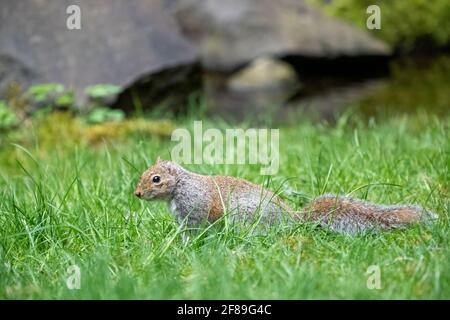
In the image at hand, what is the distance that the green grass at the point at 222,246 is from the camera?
2.55m

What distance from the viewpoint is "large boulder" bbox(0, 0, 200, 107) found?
647cm

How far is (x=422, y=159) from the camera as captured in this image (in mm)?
4188

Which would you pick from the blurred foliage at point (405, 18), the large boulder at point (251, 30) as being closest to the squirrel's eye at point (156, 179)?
the large boulder at point (251, 30)

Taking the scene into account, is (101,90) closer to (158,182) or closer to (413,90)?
(158,182)

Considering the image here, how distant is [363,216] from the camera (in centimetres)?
310

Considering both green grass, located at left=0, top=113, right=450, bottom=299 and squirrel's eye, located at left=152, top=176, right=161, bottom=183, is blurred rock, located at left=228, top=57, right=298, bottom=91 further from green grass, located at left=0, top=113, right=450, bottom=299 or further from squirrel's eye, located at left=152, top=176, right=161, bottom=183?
squirrel's eye, located at left=152, top=176, right=161, bottom=183

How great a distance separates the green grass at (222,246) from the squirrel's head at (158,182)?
0.37 feet

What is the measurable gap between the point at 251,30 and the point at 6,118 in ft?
15.6

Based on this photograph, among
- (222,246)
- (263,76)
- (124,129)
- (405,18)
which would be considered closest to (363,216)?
(222,246)

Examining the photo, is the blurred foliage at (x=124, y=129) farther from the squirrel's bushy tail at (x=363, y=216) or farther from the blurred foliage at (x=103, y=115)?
the squirrel's bushy tail at (x=363, y=216)

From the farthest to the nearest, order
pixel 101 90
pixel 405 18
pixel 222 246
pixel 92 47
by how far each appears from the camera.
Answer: pixel 405 18, pixel 92 47, pixel 101 90, pixel 222 246

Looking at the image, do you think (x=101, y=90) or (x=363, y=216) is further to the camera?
(x=101, y=90)

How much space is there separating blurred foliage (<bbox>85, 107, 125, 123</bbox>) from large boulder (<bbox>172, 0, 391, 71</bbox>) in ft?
12.4
